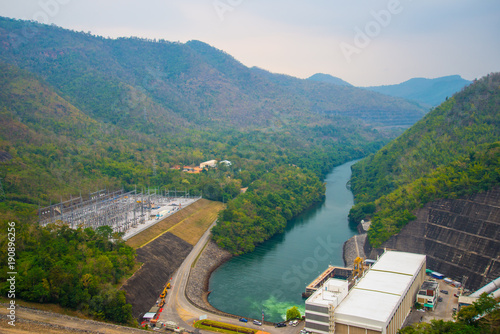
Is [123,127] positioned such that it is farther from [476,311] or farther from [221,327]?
[476,311]

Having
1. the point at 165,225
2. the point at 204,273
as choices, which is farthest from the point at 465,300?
the point at 165,225

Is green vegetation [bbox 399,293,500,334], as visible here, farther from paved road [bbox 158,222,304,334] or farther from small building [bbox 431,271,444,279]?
small building [bbox 431,271,444,279]

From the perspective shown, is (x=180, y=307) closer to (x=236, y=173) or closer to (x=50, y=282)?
(x=50, y=282)

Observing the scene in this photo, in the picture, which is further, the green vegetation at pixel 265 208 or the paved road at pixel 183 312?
the green vegetation at pixel 265 208

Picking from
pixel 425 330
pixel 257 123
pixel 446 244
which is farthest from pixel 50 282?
pixel 257 123

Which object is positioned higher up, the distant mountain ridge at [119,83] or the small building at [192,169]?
the distant mountain ridge at [119,83]

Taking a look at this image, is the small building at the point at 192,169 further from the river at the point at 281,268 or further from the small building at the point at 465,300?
the small building at the point at 465,300

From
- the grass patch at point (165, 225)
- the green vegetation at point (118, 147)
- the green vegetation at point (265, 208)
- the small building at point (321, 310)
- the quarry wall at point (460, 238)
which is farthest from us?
the green vegetation at point (265, 208)

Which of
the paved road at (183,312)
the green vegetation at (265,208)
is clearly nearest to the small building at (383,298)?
the paved road at (183,312)
